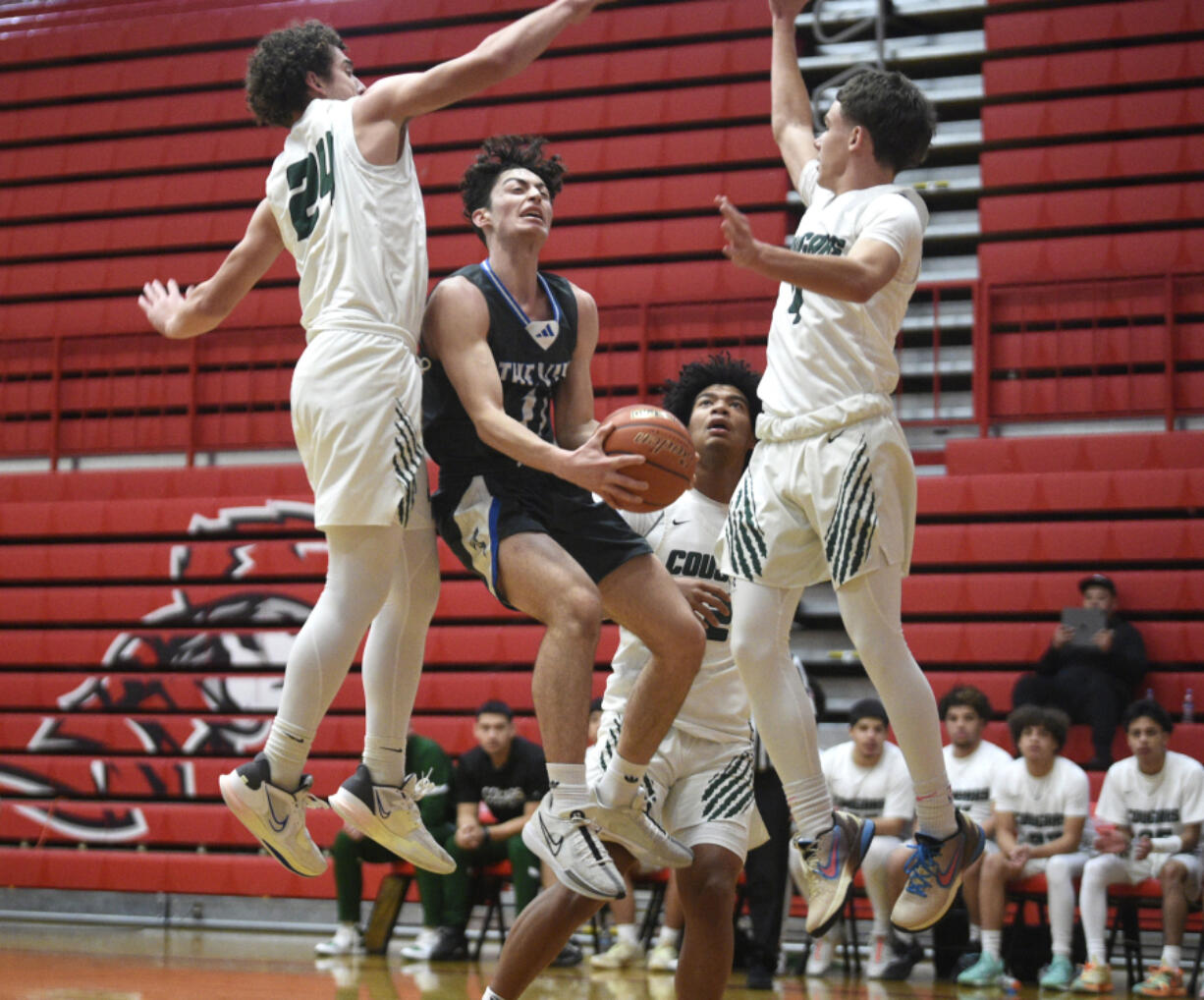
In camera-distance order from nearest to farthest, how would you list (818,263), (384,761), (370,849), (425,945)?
(818,263)
(384,761)
(425,945)
(370,849)

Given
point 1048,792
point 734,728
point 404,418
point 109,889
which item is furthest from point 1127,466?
point 109,889

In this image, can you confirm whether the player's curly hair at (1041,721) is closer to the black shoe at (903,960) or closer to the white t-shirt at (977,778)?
the white t-shirt at (977,778)

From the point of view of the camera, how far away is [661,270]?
430 inches

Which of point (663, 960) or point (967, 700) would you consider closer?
point (663, 960)

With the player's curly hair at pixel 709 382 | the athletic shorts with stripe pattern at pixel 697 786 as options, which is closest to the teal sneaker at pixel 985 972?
the athletic shorts with stripe pattern at pixel 697 786

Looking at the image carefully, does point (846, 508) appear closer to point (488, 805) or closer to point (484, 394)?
point (484, 394)

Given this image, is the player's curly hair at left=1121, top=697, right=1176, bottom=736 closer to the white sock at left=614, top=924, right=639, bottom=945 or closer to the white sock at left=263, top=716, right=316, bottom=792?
the white sock at left=614, top=924, right=639, bottom=945

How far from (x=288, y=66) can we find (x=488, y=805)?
5139 millimetres

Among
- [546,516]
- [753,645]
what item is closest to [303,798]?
[546,516]

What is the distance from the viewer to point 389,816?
4.19 metres

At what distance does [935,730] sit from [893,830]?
12.9ft

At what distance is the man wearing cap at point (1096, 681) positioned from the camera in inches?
320

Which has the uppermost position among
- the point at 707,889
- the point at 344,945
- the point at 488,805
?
the point at 707,889

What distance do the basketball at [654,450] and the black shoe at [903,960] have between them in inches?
181
